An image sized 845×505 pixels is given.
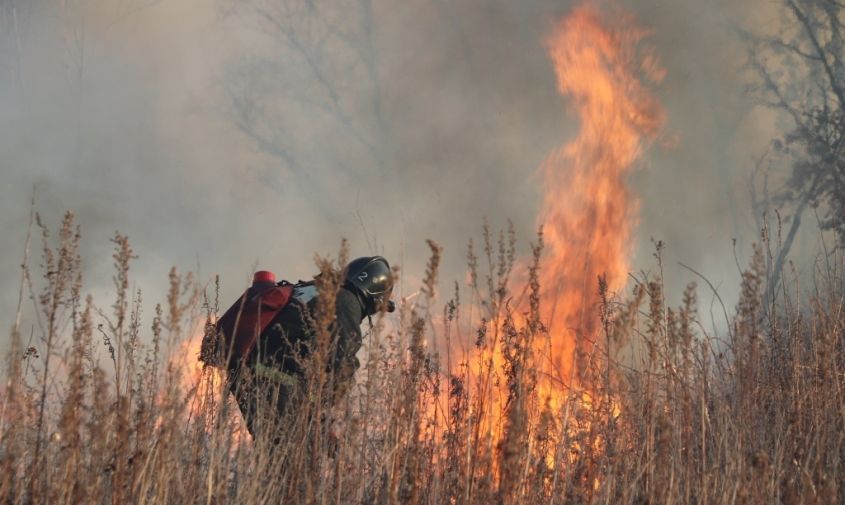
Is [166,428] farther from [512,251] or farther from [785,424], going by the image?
[785,424]

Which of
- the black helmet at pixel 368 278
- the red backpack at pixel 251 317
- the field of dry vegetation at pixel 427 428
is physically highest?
the black helmet at pixel 368 278

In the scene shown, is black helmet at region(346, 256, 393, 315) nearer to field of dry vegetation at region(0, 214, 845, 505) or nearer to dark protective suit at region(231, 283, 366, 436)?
dark protective suit at region(231, 283, 366, 436)

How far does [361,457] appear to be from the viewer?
8.87ft

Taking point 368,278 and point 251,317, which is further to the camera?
point 368,278

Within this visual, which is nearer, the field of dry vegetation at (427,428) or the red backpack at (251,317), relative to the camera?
the field of dry vegetation at (427,428)

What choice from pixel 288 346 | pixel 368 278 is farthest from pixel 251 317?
pixel 368 278

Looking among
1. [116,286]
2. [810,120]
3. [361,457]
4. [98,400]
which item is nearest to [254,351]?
[361,457]

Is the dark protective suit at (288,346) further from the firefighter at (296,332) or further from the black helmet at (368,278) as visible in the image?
the black helmet at (368,278)

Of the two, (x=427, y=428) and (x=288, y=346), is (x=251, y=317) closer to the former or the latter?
(x=288, y=346)

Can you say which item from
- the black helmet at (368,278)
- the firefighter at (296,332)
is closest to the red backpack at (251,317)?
the firefighter at (296,332)

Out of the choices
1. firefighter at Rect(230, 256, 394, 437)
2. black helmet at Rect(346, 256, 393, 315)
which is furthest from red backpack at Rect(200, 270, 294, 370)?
black helmet at Rect(346, 256, 393, 315)

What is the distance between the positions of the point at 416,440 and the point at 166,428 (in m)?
0.76

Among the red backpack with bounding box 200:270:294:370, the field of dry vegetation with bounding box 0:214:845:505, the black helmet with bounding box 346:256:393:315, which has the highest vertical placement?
the black helmet with bounding box 346:256:393:315

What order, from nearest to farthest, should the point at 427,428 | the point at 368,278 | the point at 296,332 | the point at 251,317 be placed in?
1. the point at 427,428
2. the point at 251,317
3. the point at 296,332
4. the point at 368,278
